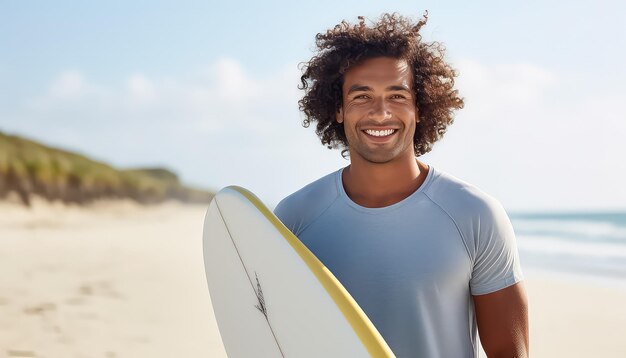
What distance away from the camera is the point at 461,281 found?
2.12 metres

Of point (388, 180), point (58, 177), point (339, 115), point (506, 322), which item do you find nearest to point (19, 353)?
point (339, 115)

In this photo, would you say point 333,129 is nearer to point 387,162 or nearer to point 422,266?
point 387,162

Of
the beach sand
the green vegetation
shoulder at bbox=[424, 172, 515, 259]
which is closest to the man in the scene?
shoulder at bbox=[424, 172, 515, 259]

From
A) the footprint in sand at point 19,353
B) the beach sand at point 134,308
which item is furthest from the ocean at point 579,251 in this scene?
the footprint in sand at point 19,353

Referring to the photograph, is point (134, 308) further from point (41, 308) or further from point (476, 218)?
point (476, 218)

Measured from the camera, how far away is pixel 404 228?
214 centimetres

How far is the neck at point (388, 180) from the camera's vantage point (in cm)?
223

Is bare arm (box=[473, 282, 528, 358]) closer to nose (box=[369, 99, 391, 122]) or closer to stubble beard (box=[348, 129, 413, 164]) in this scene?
stubble beard (box=[348, 129, 413, 164])

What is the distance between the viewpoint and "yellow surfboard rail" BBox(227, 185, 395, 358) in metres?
1.67

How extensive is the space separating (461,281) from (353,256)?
13.0 inches

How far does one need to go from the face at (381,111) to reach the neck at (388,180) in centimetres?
2

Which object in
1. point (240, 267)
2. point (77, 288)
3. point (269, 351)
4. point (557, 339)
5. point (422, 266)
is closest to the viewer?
point (422, 266)

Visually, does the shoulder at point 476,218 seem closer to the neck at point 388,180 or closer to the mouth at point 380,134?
the neck at point 388,180

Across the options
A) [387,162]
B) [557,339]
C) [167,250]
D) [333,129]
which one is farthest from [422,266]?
[167,250]
